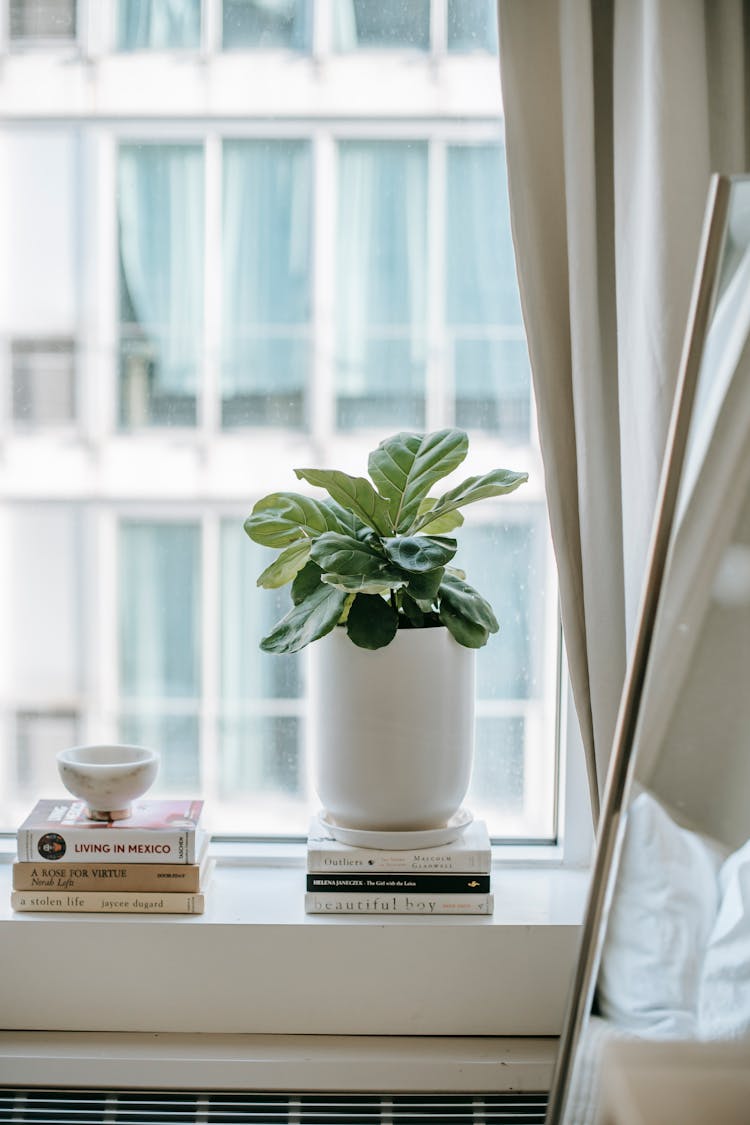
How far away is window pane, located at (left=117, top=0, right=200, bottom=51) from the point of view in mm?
1474

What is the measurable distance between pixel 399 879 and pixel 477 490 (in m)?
0.48

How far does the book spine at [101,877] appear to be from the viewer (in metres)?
1.27

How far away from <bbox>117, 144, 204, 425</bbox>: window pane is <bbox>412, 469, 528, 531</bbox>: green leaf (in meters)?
0.46

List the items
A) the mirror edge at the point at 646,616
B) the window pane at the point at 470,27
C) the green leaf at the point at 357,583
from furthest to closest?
1. the window pane at the point at 470,27
2. the green leaf at the point at 357,583
3. the mirror edge at the point at 646,616

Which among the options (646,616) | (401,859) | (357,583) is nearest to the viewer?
(646,616)

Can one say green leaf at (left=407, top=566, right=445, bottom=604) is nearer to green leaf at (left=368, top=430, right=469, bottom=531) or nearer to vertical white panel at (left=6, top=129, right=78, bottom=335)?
green leaf at (left=368, top=430, right=469, bottom=531)

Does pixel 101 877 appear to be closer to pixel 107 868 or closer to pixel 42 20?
pixel 107 868

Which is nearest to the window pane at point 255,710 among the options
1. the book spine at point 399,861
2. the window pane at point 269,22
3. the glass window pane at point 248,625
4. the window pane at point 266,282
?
the glass window pane at point 248,625

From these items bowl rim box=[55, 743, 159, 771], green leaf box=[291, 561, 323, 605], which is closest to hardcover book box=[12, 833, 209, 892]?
bowl rim box=[55, 743, 159, 771]

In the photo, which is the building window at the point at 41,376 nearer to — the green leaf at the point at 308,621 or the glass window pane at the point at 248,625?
the glass window pane at the point at 248,625

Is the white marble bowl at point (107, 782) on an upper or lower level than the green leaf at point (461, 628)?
lower

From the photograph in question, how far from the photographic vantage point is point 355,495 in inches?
48.9

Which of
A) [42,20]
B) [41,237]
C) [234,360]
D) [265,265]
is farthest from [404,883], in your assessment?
[42,20]

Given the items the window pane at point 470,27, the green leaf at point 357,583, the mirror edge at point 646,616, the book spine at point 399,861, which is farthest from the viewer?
the window pane at point 470,27
